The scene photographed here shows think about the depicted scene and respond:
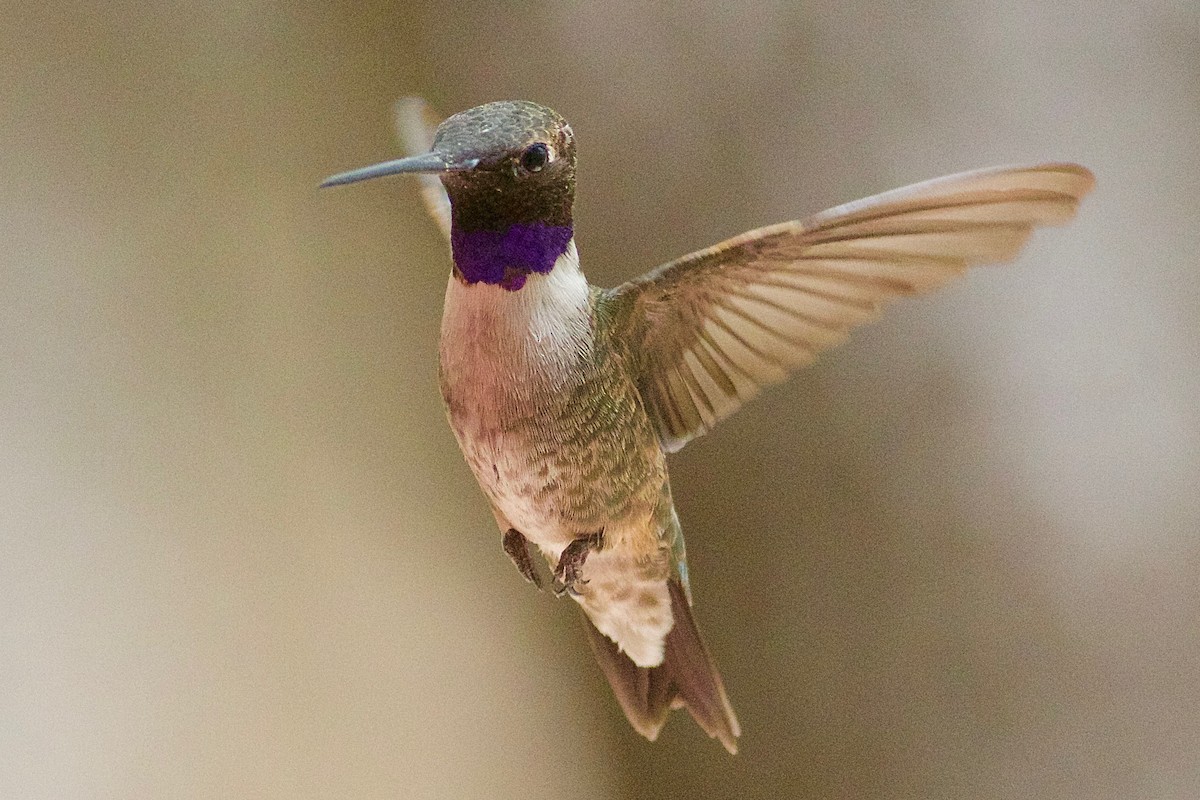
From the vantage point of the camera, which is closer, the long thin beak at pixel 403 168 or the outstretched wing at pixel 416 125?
the long thin beak at pixel 403 168

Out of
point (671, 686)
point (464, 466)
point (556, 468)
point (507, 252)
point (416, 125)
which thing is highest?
point (416, 125)

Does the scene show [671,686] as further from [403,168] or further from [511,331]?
[403,168]

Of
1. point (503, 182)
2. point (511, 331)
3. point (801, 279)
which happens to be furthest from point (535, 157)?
point (801, 279)

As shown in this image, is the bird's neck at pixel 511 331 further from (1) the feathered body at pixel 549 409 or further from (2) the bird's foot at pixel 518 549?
(2) the bird's foot at pixel 518 549

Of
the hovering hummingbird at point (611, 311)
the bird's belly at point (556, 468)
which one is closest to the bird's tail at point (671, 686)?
the hovering hummingbird at point (611, 311)

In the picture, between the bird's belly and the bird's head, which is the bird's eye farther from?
the bird's belly
